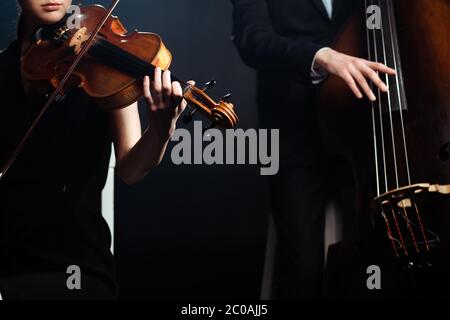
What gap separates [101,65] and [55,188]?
0.29 meters

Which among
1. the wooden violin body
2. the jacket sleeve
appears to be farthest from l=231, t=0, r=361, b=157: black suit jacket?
the wooden violin body

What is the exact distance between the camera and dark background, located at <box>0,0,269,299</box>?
4.86ft

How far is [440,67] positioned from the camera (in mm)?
1336

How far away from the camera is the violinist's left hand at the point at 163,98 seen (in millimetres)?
1272

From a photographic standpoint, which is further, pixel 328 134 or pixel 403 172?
pixel 328 134

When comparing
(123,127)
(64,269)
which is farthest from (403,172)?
(64,269)

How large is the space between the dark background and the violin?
0.54ft

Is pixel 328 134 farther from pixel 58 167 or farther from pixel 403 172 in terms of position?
pixel 58 167

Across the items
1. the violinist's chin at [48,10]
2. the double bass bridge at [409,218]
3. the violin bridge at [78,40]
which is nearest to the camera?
the double bass bridge at [409,218]

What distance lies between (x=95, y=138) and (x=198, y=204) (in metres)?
0.28

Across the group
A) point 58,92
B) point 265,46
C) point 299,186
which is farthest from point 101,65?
point 299,186

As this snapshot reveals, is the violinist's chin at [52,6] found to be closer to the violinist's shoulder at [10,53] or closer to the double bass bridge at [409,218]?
the violinist's shoulder at [10,53]

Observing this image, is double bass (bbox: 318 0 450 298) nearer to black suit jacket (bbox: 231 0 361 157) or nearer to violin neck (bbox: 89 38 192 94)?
black suit jacket (bbox: 231 0 361 157)

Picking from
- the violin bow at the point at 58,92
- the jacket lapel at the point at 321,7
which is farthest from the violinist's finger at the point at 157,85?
the jacket lapel at the point at 321,7
